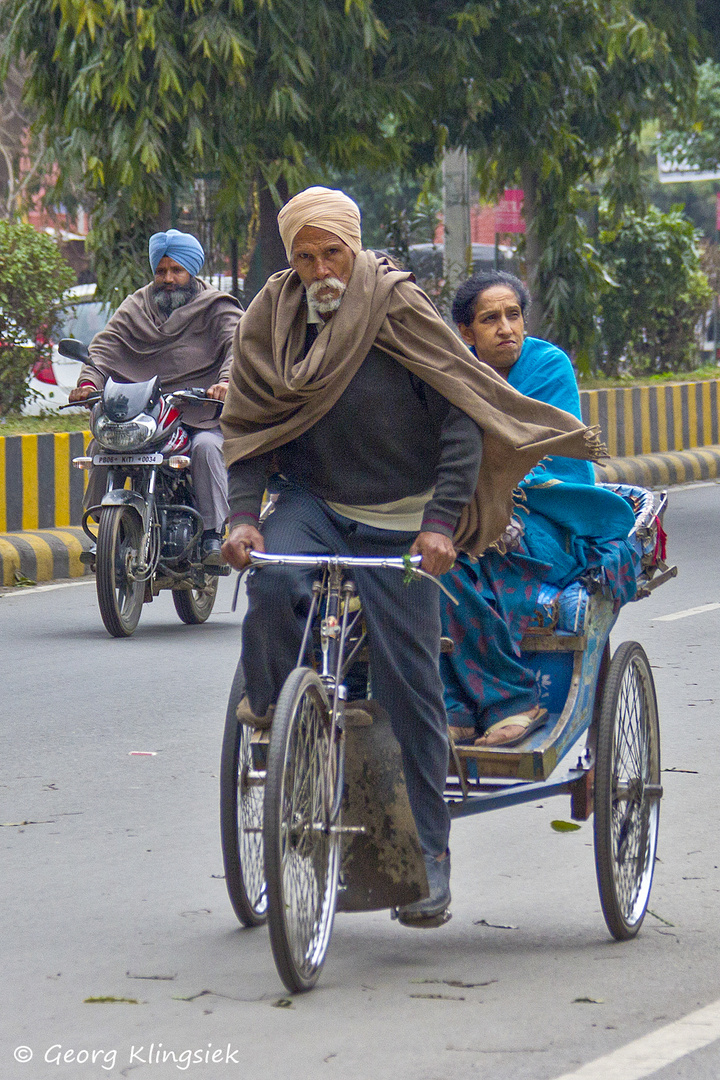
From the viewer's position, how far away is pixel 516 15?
15422 mm

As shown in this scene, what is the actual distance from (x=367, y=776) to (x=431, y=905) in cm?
31

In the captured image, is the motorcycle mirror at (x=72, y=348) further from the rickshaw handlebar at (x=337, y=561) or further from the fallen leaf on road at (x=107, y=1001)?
the fallen leaf on road at (x=107, y=1001)

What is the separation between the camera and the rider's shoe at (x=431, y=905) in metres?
3.79

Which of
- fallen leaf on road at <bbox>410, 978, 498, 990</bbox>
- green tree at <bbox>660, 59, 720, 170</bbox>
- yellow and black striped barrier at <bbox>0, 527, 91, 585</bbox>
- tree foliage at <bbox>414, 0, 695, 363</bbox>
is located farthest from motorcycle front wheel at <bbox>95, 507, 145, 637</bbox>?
green tree at <bbox>660, 59, 720, 170</bbox>

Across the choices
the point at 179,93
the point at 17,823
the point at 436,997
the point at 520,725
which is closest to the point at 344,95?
the point at 179,93

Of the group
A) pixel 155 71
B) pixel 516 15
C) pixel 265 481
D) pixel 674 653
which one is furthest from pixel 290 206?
pixel 516 15

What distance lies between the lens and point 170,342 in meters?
8.73

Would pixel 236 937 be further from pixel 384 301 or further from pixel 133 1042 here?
pixel 384 301

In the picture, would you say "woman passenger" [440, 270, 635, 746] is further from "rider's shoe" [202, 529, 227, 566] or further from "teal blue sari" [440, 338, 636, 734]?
"rider's shoe" [202, 529, 227, 566]

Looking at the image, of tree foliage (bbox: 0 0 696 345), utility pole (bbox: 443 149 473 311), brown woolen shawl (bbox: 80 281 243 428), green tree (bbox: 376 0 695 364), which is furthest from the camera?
utility pole (bbox: 443 149 473 311)

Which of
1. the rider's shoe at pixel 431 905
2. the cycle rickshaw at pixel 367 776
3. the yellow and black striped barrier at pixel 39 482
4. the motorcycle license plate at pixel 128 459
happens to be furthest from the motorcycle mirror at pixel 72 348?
A: the rider's shoe at pixel 431 905

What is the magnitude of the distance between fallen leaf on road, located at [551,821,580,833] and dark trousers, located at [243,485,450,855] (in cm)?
129

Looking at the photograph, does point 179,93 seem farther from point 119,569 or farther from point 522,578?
point 522,578

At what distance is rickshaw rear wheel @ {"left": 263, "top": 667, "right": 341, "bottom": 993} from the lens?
3.44m
